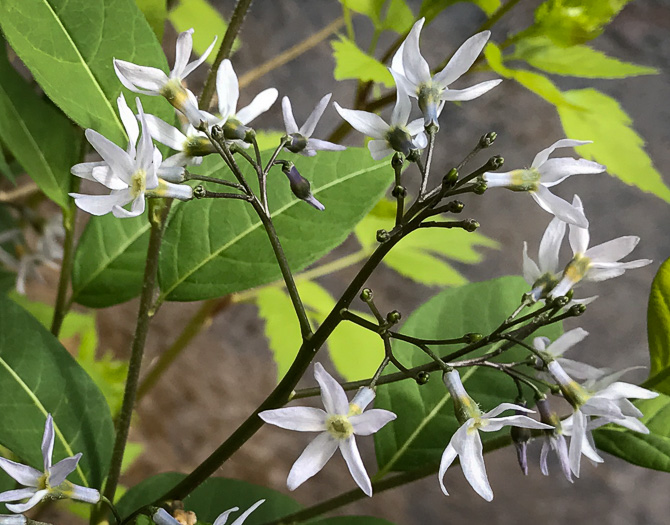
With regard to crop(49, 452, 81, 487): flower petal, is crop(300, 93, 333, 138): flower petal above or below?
above

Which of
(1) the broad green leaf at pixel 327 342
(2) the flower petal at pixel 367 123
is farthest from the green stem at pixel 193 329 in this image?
(2) the flower petal at pixel 367 123

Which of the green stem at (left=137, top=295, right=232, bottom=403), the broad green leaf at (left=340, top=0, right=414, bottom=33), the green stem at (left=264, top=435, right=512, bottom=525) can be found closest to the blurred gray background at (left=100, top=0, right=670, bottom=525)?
the green stem at (left=137, top=295, right=232, bottom=403)

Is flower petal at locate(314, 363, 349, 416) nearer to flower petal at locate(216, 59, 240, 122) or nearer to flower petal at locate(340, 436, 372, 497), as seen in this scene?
flower petal at locate(340, 436, 372, 497)

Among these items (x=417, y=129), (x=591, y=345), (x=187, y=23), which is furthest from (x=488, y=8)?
(x=591, y=345)

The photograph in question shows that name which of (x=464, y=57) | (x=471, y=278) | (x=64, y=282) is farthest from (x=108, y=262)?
(x=471, y=278)

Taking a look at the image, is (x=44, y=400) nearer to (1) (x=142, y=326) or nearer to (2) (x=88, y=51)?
(1) (x=142, y=326)

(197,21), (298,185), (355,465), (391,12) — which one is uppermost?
(197,21)

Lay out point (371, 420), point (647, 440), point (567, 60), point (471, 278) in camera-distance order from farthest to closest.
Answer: point (471, 278) < point (567, 60) < point (647, 440) < point (371, 420)
